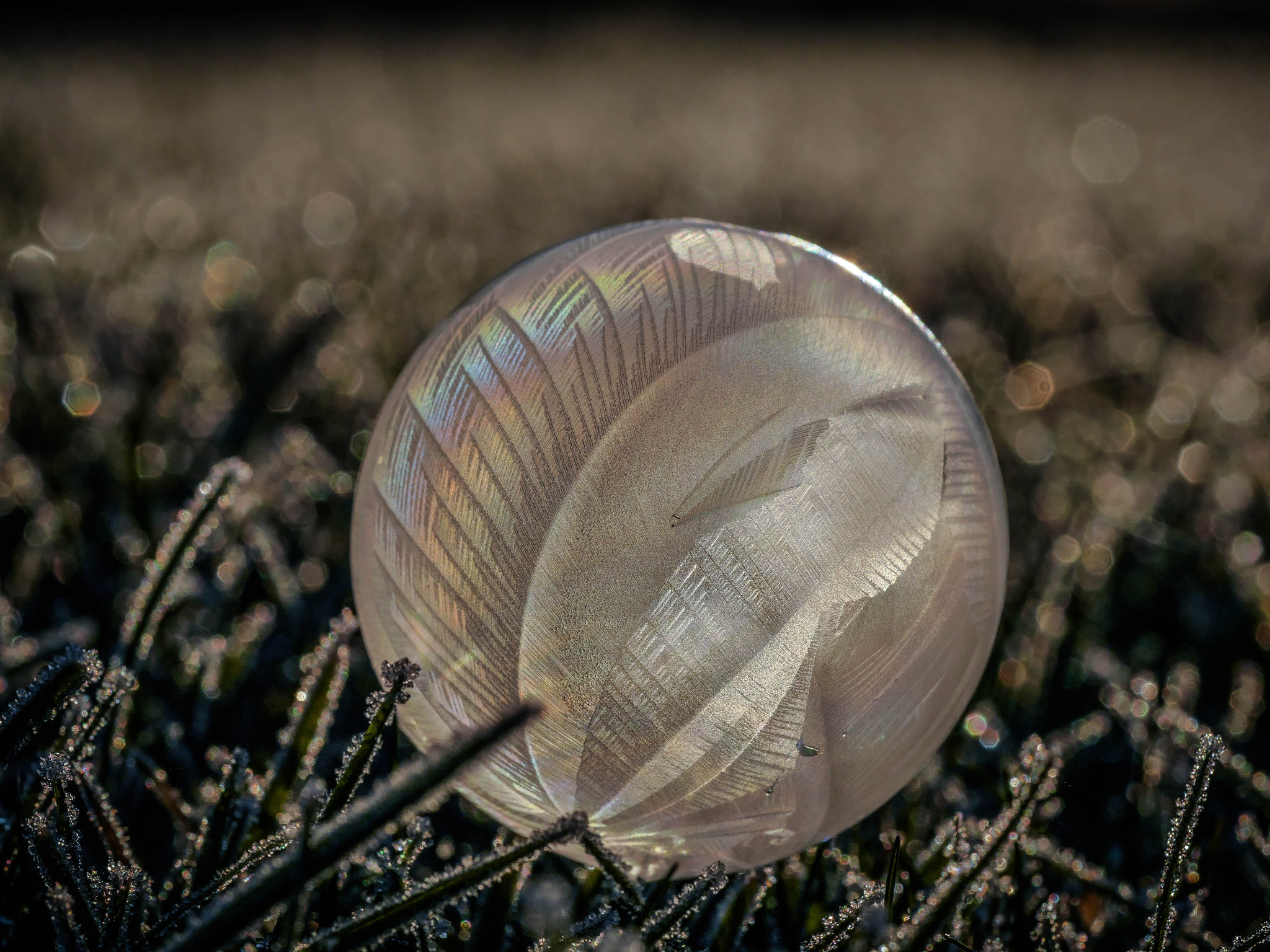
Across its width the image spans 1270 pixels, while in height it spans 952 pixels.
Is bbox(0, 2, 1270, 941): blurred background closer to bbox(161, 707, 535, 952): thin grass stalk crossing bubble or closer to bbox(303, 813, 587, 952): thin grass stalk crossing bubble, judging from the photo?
bbox(303, 813, 587, 952): thin grass stalk crossing bubble

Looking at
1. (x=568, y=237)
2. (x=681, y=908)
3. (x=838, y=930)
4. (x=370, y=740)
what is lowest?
(x=838, y=930)

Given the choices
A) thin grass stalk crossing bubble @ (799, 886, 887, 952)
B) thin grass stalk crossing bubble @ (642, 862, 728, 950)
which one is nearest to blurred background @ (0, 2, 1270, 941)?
thin grass stalk crossing bubble @ (799, 886, 887, 952)

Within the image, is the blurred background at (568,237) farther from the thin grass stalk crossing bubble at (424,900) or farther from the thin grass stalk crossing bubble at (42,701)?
the thin grass stalk crossing bubble at (424,900)

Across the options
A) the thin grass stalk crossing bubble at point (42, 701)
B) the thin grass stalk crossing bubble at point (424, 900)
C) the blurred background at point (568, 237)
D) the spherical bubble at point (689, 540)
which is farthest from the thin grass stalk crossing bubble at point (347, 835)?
the blurred background at point (568, 237)

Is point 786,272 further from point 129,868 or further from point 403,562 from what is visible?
point 129,868

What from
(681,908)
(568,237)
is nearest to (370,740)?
(681,908)

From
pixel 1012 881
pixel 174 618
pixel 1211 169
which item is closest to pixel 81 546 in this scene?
pixel 174 618

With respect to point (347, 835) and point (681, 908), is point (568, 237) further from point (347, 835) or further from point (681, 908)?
point (347, 835)
